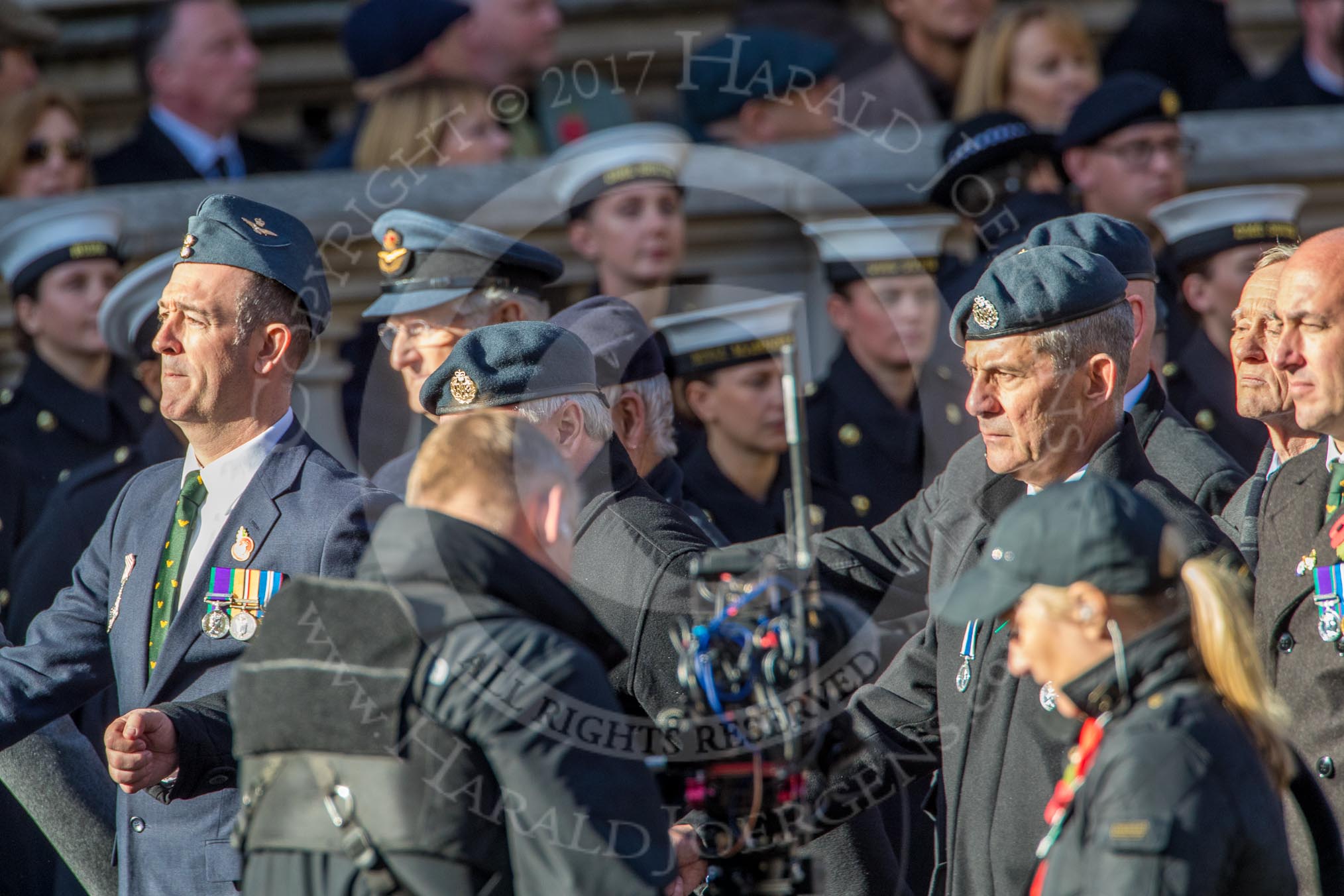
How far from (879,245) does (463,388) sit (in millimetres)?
2907

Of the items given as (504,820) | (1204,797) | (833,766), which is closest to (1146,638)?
(1204,797)

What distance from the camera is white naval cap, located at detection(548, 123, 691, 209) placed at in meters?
6.70

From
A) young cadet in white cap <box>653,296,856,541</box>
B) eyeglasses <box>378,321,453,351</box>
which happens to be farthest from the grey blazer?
young cadet in white cap <box>653,296,856,541</box>

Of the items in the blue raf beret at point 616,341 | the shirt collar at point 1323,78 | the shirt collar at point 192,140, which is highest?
the shirt collar at point 192,140

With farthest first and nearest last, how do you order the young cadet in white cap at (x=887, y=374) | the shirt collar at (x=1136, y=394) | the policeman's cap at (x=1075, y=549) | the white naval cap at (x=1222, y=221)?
1. the young cadet in white cap at (x=887, y=374)
2. the white naval cap at (x=1222, y=221)
3. the shirt collar at (x=1136, y=394)
4. the policeman's cap at (x=1075, y=549)

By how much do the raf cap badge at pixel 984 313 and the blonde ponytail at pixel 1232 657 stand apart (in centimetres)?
110

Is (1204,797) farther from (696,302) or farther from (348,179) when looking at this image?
(348,179)

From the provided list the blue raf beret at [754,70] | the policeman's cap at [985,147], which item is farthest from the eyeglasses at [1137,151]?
the blue raf beret at [754,70]

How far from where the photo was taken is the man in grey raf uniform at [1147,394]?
15.5ft

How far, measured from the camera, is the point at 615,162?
6.75 metres

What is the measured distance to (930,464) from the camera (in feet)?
21.0

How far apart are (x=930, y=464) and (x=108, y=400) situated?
9.54 feet

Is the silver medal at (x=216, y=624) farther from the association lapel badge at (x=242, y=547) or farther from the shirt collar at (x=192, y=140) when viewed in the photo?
the shirt collar at (x=192, y=140)

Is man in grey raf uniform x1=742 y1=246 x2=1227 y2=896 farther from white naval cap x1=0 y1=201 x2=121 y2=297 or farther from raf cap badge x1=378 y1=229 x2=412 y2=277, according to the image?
white naval cap x1=0 y1=201 x2=121 y2=297
